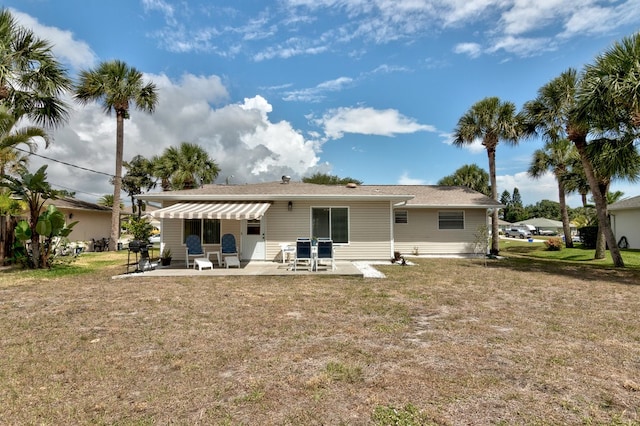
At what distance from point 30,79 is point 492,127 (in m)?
24.3

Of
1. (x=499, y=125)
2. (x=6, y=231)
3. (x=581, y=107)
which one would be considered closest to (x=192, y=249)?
(x=6, y=231)

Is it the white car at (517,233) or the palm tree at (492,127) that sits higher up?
the palm tree at (492,127)

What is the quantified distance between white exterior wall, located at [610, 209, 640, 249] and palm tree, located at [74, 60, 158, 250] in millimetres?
36728

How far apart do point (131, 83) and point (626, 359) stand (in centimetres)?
2864

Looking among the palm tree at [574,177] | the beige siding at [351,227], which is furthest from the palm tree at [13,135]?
the palm tree at [574,177]

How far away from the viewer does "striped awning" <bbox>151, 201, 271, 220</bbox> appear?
1335 cm

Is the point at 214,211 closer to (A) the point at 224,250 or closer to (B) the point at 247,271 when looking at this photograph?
(A) the point at 224,250

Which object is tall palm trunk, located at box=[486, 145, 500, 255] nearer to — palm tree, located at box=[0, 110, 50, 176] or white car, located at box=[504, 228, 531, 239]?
palm tree, located at box=[0, 110, 50, 176]

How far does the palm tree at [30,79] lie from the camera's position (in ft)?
43.7

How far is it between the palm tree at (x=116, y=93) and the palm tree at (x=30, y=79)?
8.92 m

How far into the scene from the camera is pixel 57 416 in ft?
10.6

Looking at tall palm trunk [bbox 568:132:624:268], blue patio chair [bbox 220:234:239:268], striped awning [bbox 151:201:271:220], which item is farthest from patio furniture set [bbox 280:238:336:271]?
tall palm trunk [bbox 568:132:624:268]

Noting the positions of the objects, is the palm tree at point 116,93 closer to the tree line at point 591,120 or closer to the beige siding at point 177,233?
the beige siding at point 177,233

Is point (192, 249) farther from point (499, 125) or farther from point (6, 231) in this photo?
point (499, 125)
